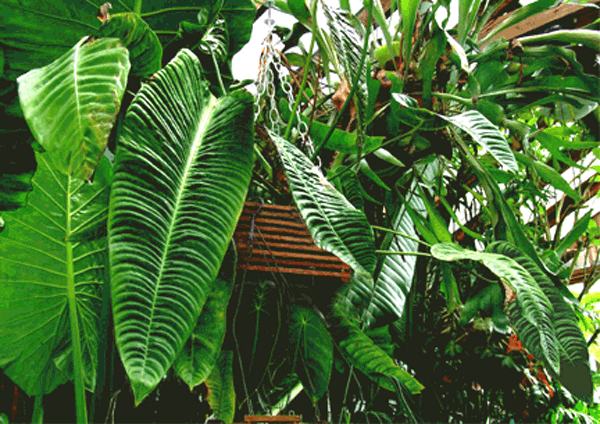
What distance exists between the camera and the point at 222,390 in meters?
1.04

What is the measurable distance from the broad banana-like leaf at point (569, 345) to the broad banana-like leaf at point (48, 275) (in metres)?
0.91

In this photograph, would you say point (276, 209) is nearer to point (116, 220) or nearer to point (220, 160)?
point (220, 160)

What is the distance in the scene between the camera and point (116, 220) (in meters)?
0.62

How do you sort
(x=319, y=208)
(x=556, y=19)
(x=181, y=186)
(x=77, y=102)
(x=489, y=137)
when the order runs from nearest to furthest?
(x=77, y=102)
(x=181, y=186)
(x=319, y=208)
(x=489, y=137)
(x=556, y=19)

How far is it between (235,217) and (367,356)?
0.47 meters

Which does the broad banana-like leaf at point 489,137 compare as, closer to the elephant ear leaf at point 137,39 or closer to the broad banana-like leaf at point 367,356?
the broad banana-like leaf at point 367,356

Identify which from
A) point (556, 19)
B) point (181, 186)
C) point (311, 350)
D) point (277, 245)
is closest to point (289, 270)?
point (277, 245)

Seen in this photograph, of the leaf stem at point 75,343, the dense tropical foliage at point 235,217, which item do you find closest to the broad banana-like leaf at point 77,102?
the dense tropical foliage at point 235,217

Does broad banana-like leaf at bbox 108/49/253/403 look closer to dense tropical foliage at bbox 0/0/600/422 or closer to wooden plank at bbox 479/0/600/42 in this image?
dense tropical foliage at bbox 0/0/600/422

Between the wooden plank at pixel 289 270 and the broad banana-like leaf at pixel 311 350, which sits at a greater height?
the wooden plank at pixel 289 270

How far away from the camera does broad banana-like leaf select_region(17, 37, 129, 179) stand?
21.3 inches

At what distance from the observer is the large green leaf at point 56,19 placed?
40.1 inches

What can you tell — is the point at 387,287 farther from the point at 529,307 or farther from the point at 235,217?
the point at 235,217

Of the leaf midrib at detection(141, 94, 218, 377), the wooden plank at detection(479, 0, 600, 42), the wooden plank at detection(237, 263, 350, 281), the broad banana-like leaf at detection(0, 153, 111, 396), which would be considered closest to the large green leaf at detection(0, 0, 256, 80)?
the broad banana-like leaf at detection(0, 153, 111, 396)
